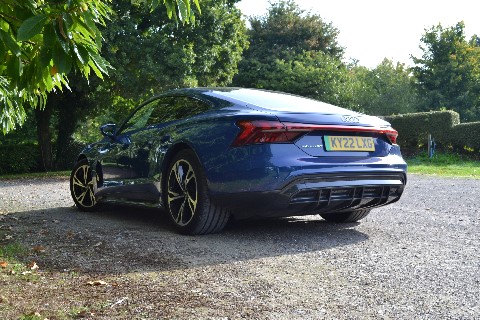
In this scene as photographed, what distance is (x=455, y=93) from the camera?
39.4m

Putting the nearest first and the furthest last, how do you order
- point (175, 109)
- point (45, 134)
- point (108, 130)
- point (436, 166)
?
point (175, 109), point (108, 130), point (436, 166), point (45, 134)

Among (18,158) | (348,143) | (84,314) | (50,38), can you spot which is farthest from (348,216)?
(18,158)

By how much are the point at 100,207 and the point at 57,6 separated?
14.1 ft

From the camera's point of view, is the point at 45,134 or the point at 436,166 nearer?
the point at 436,166

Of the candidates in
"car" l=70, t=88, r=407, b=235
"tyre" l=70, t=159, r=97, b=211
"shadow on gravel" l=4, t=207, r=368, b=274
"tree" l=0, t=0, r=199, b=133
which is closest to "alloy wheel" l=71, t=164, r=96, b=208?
"tyre" l=70, t=159, r=97, b=211

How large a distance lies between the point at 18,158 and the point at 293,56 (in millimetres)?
24814

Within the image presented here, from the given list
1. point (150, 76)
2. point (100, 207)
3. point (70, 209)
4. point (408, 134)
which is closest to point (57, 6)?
point (100, 207)

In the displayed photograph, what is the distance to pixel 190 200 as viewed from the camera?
5105 mm

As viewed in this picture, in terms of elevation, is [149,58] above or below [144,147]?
above

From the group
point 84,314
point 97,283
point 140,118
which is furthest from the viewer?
point 140,118

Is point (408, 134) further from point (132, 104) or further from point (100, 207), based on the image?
point (100, 207)

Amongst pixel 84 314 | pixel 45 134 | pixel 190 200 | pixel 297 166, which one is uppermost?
pixel 45 134

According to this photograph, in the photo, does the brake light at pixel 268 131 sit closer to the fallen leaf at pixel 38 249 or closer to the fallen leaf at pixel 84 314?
the fallen leaf at pixel 38 249

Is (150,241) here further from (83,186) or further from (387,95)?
(387,95)
